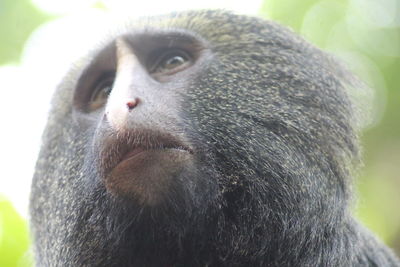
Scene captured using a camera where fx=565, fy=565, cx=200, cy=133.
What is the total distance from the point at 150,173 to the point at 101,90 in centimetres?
126

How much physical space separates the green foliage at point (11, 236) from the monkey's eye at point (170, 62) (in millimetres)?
6007

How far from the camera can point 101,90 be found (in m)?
4.47

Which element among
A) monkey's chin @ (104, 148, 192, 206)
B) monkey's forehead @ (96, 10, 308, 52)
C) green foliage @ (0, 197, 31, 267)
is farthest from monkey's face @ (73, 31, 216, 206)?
green foliage @ (0, 197, 31, 267)

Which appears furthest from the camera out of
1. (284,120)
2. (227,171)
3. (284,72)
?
(284,72)

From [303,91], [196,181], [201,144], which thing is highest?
[303,91]

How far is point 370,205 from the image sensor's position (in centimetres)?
1159

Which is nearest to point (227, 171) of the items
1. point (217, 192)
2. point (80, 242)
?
point (217, 192)

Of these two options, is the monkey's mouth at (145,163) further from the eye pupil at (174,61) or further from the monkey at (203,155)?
the eye pupil at (174,61)

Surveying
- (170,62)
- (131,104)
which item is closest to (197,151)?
(131,104)

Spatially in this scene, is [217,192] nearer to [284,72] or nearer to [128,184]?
[128,184]

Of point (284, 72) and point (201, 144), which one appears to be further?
point (284, 72)

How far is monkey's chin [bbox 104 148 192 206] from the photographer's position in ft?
11.4

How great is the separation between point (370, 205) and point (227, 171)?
8.59 meters

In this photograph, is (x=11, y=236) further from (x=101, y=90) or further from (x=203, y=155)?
(x=203, y=155)
